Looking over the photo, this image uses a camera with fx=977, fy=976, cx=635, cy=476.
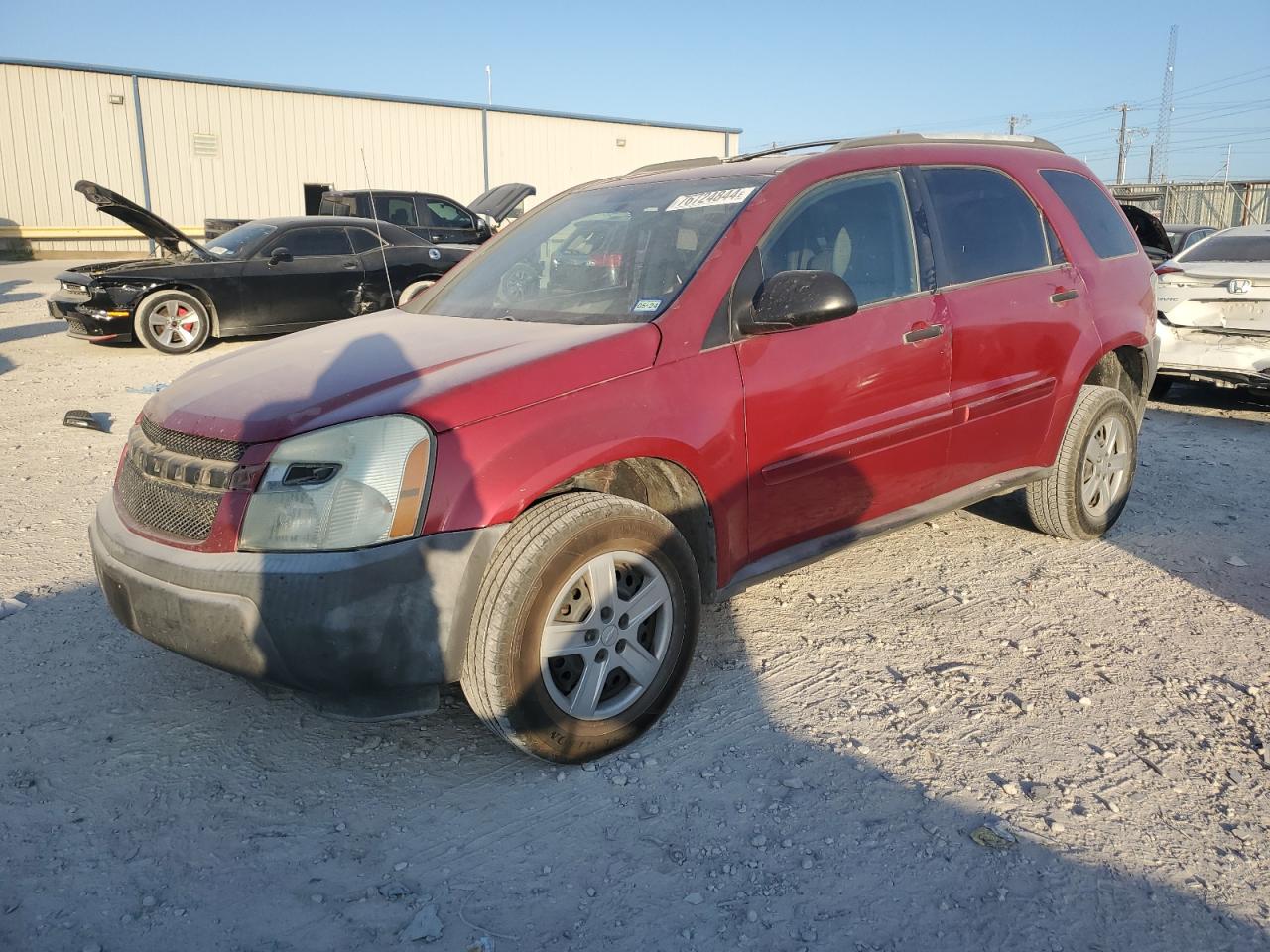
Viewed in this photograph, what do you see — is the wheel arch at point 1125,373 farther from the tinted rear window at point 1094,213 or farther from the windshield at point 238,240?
the windshield at point 238,240

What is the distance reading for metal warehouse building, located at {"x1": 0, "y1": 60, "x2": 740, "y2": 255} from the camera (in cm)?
2320

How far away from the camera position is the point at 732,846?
255 centimetres

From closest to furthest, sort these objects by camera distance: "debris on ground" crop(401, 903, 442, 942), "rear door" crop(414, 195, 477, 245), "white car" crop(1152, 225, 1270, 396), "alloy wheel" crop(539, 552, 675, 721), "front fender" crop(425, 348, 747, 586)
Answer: "debris on ground" crop(401, 903, 442, 942) < "front fender" crop(425, 348, 747, 586) < "alloy wheel" crop(539, 552, 675, 721) < "white car" crop(1152, 225, 1270, 396) < "rear door" crop(414, 195, 477, 245)

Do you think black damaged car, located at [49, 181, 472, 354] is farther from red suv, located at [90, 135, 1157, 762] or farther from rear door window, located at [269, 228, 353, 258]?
red suv, located at [90, 135, 1157, 762]

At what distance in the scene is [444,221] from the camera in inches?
621

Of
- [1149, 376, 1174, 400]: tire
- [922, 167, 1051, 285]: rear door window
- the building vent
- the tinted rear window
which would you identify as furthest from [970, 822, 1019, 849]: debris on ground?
the building vent

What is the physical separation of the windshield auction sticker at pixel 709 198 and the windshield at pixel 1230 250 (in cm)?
647

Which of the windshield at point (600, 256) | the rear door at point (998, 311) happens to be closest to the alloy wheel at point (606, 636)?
the windshield at point (600, 256)

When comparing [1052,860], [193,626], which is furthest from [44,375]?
[1052,860]

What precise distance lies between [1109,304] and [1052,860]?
119 inches

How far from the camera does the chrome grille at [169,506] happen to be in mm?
2718

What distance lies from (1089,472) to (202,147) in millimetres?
25438

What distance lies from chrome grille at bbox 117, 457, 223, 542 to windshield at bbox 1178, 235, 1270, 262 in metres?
8.35

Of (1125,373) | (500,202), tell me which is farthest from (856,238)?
(500,202)
